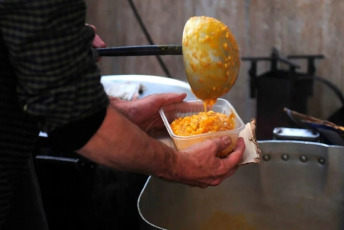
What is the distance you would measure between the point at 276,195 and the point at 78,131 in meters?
0.72

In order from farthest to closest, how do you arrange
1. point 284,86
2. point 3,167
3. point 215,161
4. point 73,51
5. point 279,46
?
point 279,46 → point 284,86 → point 215,161 → point 3,167 → point 73,51

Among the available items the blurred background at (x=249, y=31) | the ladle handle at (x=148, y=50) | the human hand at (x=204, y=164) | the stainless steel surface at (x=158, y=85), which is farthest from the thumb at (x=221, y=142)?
the blurred background at (x=249, y=31)

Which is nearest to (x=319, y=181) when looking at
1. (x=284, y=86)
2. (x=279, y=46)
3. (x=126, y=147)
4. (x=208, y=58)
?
(x=208, y=58)

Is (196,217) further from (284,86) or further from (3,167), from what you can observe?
(284,86)

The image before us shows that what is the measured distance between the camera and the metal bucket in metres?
1.22

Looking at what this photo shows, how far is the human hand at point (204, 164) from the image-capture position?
Result: 38.0 inches

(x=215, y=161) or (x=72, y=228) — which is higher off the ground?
(x=215, y=161)

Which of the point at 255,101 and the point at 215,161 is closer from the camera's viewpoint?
the point at 215,161

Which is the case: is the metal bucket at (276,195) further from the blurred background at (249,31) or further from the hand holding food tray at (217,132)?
the blurred background at (249,31)

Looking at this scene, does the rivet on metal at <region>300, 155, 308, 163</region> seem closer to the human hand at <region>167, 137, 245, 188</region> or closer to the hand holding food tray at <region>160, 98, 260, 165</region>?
the hand holding food tray at <region>160, 98, 260, 165</region>

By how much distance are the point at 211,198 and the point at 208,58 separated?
44 cm

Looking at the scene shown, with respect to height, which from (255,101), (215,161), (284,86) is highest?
(215,161)

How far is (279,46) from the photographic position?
3258 millimetres

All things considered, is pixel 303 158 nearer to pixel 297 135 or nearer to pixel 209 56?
pixel 297 135
